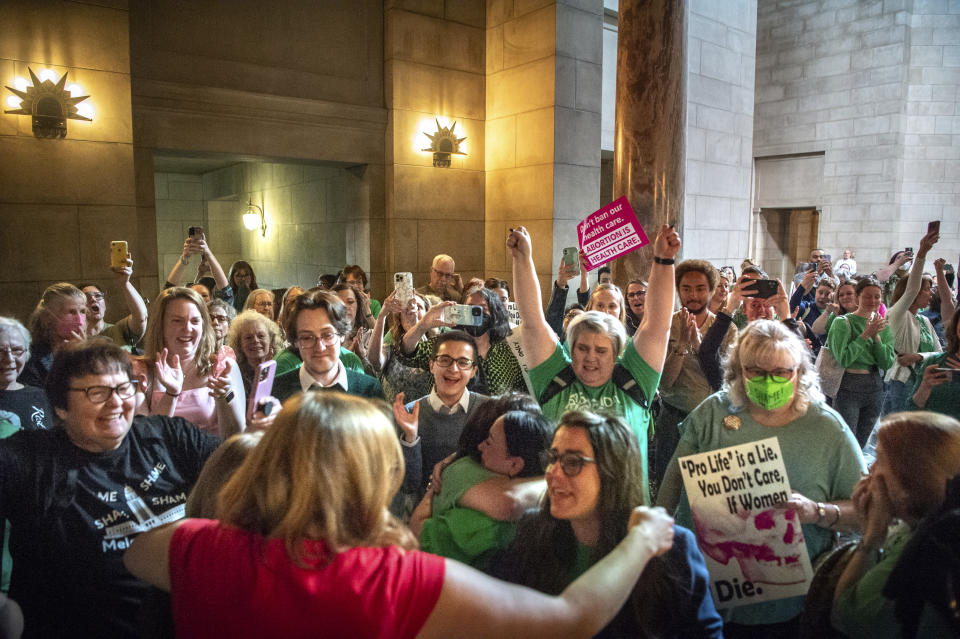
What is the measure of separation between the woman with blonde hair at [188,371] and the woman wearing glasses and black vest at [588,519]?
147 cm

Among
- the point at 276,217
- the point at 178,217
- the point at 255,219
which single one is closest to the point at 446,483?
the point at 276,217

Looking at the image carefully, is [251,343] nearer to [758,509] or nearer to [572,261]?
[572,261]

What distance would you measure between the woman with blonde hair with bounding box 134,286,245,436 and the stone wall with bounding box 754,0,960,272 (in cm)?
1531

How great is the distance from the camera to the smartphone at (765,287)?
373 centimetres

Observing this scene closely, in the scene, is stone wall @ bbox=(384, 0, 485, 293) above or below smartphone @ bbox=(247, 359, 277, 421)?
A: above

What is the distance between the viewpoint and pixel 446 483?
7.55ft

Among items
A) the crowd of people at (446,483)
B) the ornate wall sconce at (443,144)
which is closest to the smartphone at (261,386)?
the crowd of people at (446,483)

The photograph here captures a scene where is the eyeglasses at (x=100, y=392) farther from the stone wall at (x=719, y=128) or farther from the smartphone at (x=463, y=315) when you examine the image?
the stone wall at (x=719, y=128)

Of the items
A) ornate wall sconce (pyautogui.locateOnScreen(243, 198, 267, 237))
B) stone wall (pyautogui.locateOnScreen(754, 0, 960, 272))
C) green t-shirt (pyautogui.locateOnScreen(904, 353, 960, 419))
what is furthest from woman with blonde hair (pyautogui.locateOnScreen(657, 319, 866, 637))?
stone wall (pyautogui.locateOnScreen(754, 0, 960, 272))

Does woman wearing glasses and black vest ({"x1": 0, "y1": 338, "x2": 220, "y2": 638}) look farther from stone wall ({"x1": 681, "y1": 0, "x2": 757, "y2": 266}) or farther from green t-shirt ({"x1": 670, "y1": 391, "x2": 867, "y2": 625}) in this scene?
stone wall ({"x1": 681, "y1": 0, "x2": 757, "y2": 266})

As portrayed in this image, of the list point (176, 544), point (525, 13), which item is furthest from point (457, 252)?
point (176, 544)

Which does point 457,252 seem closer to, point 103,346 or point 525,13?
point 525,13

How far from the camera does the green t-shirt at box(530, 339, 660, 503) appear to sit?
290 cm

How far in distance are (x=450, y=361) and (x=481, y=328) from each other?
103 centimetres
